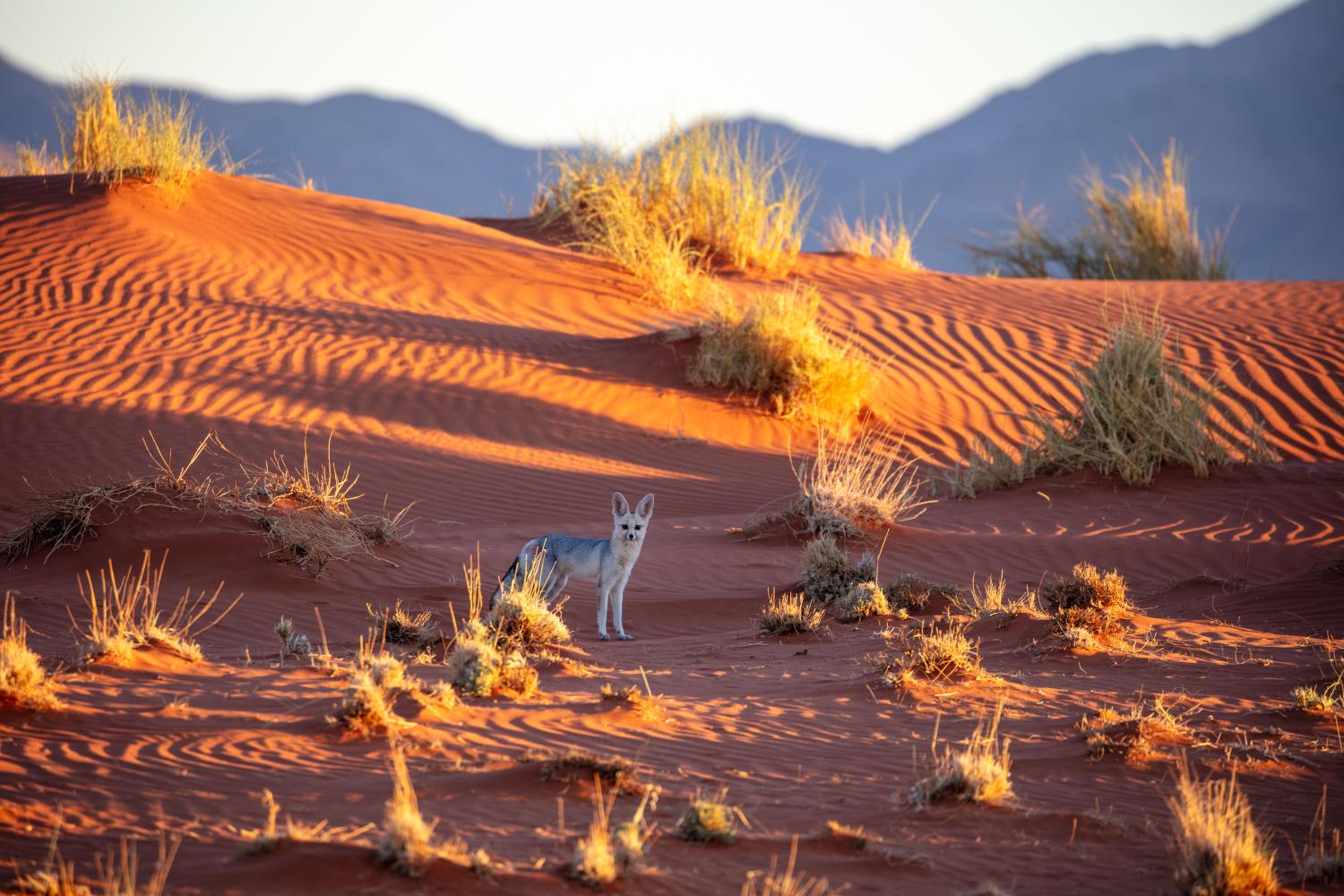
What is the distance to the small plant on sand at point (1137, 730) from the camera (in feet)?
16.2

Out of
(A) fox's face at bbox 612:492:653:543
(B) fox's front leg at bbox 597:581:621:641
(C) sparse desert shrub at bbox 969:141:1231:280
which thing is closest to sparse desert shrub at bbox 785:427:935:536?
(A) fox's face at bbox 612:492:653:543

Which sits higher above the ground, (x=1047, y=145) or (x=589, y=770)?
(x=1047, y=145)

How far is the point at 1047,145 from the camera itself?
61.0 metres

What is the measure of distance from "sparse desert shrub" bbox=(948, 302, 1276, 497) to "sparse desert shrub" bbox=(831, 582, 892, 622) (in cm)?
451

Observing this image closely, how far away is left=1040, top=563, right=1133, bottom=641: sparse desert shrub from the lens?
724 cm

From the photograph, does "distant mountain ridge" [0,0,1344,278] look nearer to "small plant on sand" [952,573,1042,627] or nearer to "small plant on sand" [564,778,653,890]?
"small plant on sand" [952,573,1042,627]

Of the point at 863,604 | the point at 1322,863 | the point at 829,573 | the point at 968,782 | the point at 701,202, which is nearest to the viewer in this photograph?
the point at 1322,863

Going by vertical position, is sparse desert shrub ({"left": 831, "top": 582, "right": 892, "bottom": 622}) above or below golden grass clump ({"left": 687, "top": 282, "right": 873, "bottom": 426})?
below

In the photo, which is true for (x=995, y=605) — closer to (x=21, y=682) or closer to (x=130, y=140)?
(x=21, y=682)

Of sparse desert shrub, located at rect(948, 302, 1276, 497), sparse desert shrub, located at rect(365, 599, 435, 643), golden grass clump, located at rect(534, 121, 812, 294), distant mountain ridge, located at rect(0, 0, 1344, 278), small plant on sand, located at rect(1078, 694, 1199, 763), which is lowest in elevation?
sparse desert shrub, located at rect(365, 599, 435, 643)

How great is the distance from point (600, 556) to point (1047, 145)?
59705 mm

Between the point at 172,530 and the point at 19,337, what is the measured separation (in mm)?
6867

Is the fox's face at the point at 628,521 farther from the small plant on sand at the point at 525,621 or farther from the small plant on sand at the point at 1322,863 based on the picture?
the small plant on sand at the point at 1322,863

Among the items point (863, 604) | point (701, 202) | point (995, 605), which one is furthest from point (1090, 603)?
point (701, 202)
